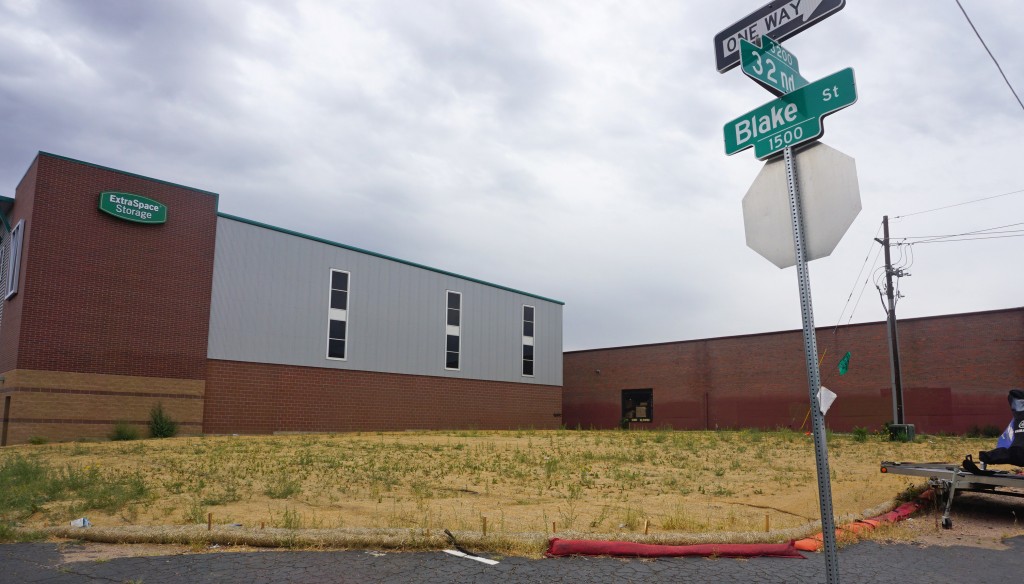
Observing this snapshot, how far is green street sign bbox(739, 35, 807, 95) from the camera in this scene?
16.0 ft

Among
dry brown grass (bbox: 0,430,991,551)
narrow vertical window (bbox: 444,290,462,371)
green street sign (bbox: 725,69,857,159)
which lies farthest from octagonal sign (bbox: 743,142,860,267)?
narrow vertical window (bbox: 444,290,462,371)

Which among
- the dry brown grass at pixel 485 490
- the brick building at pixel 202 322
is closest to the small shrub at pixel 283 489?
→ the dry brown grass at pixel 485 490

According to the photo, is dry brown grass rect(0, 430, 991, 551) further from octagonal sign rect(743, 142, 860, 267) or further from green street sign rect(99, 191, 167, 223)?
green street sign rect(99, 191, 167, 223)

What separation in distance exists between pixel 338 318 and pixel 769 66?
3083cm

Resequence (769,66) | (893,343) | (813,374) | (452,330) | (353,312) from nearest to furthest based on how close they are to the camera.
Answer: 1. (813,374)
2. (769,66)
3. (893,343)
4. (353,312)
5. (452,330)

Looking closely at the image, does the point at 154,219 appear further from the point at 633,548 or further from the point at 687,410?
the point at 687,410

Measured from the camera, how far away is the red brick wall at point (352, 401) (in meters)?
29.8

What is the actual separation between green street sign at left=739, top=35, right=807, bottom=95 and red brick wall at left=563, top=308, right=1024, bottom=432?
32.4 meters

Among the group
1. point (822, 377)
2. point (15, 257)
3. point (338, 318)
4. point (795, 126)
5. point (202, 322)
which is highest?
point (15, 257)

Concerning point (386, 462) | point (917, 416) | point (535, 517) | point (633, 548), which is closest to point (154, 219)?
point (386, 462)

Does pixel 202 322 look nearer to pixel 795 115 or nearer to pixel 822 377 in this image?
pixel 795 115

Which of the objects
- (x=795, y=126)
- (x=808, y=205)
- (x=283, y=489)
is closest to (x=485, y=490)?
(x=283, y=489)

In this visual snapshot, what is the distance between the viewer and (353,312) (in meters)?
34.4

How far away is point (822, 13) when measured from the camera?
514cm
